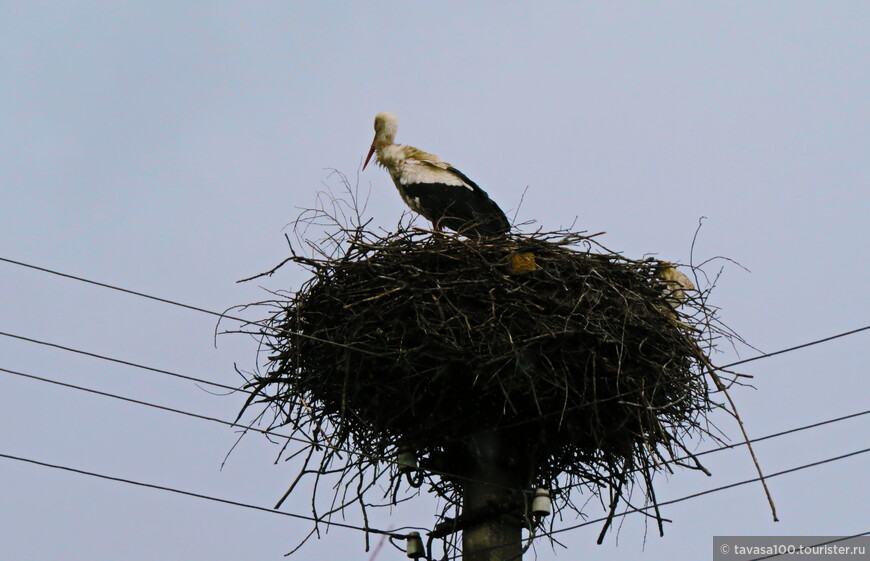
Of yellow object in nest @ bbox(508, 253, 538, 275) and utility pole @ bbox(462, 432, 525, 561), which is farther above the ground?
yellow object in nest @ bbox(508, 253, 538, 275)

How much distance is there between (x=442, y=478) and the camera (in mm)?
6277

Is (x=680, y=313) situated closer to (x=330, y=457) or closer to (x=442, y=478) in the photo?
(x=442, y=478)

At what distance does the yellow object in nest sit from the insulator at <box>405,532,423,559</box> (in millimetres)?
1324

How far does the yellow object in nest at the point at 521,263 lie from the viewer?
19.9 feet

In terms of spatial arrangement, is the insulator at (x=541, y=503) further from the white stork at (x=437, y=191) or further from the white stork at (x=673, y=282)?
the white stork at (x=437, y=191)

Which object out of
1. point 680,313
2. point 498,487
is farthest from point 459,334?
point 680,313

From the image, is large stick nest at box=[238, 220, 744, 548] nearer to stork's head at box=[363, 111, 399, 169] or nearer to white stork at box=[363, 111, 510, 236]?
white stork at box=[363, 111, 510, 236]

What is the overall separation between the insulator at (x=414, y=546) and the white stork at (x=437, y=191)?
2.33 m

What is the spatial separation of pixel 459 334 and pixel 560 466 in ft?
3.27

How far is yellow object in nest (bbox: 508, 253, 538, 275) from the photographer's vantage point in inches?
239

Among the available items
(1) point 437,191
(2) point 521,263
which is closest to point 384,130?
(1) point 437,191

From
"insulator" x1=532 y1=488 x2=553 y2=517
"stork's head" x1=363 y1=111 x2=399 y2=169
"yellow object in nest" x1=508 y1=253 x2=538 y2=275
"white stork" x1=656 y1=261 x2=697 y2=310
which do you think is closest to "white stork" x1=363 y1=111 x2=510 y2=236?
"stork's head" x1=363 y1=111 x2=399 y2=169

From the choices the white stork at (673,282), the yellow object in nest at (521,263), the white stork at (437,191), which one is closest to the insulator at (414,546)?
the yellow object in nest at (521,263)

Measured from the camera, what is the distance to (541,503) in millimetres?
5551
